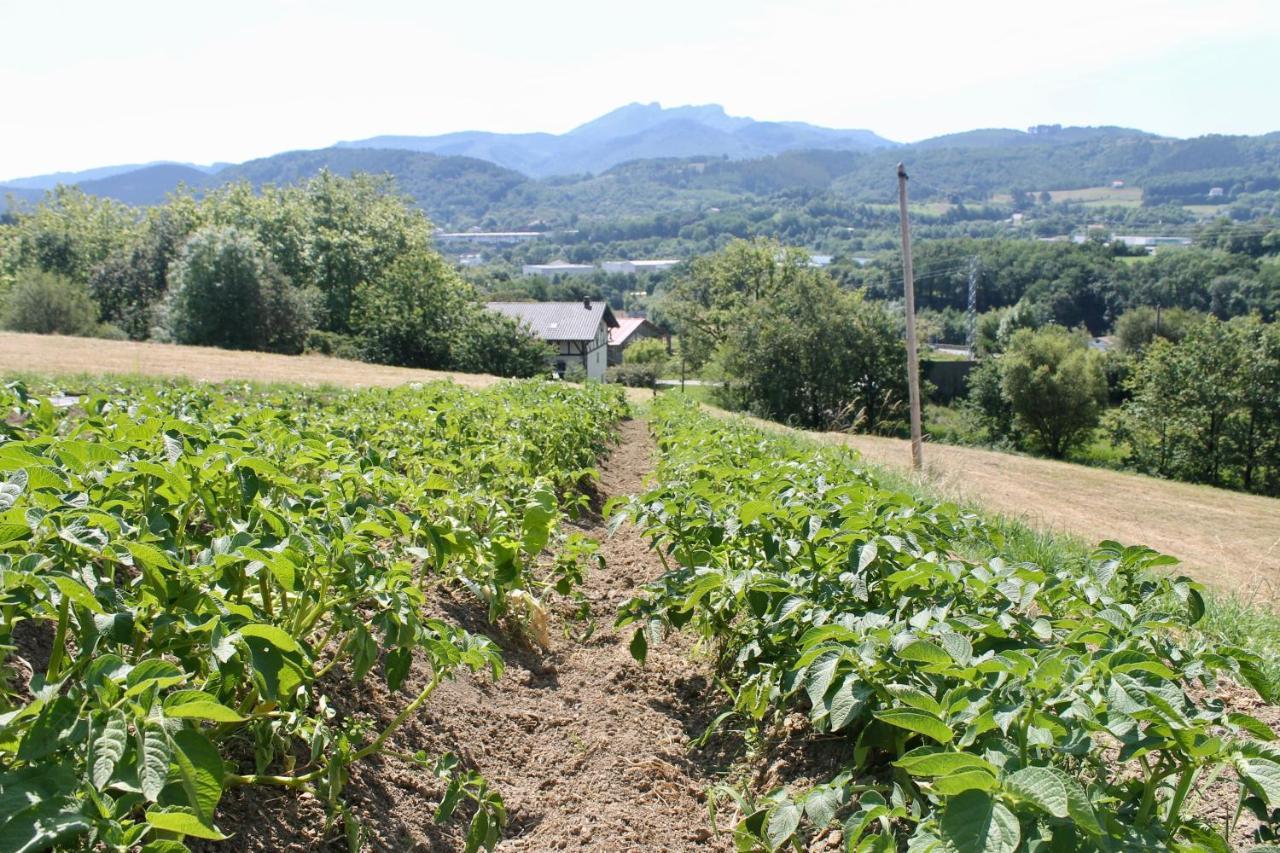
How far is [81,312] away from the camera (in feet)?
122

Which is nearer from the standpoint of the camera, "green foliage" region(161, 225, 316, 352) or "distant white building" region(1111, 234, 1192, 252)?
"green foliage" region(161, 225, 316, 352)

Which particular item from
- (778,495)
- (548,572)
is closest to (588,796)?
(778,495)

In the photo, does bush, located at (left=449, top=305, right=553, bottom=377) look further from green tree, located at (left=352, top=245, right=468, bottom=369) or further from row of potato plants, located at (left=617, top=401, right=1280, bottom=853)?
row of potato plants, located at (left=617, top=401, right=1280, bottom=853)

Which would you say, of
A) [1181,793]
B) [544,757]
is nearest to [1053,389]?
[544,757]

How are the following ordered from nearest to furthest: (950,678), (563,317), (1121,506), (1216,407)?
(950,678) → (1121,506) → (1216,407) → (563,317)

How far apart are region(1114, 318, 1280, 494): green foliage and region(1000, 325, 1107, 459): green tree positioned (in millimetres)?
3488

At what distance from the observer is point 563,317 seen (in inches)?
2488

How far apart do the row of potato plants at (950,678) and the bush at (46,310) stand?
41.5m

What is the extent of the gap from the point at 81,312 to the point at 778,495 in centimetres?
4281

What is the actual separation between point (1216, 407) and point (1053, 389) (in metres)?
6.95

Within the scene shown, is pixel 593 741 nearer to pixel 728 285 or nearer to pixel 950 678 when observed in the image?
pixel 950 678

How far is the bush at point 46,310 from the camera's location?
3575cm

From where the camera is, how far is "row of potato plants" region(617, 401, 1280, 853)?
1.56 metres

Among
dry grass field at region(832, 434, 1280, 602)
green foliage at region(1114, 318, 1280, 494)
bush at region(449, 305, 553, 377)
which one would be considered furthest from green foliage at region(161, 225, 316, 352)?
green foliage at region(1114, 318, 1280, 494)
